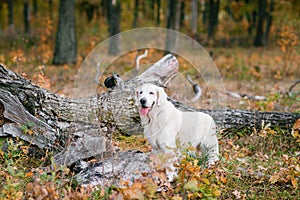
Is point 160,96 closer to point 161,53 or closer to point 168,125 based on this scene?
point 168,125

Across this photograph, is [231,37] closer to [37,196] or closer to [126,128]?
[126,128]

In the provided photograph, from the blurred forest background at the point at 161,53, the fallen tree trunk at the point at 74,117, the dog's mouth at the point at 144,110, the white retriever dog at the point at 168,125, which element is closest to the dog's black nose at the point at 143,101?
the white retriever dog at the point at 168,125

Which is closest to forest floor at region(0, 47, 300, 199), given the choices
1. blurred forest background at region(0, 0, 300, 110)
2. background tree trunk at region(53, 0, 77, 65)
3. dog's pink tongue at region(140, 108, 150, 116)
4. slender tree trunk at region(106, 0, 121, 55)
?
dog's pink tongue at region(140, 108, 150, 116)

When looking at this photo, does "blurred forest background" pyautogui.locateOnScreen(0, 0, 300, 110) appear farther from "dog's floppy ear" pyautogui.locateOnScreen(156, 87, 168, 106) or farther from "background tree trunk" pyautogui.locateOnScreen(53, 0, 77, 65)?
"dog's floppy ear" pyautogui.locateOnScreen(156, 87, 168, 106)

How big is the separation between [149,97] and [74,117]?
1637mm

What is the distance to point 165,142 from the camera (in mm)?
4840

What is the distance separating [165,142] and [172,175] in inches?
14.2

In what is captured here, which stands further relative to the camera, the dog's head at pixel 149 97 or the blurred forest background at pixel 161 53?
the blurred forest background at pixel 161 53

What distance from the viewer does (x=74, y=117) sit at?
5914 mm

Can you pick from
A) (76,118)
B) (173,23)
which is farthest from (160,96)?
(173,23)

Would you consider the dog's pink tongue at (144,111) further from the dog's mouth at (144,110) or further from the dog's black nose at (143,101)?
the dog's black nose at (143,101)

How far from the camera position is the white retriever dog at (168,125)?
4.66m

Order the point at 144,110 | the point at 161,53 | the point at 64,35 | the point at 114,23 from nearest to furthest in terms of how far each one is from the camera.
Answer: the point at 144,110
the point at 64,35
the point at 161,53
the point at 114,23

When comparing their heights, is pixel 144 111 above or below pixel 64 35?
below
